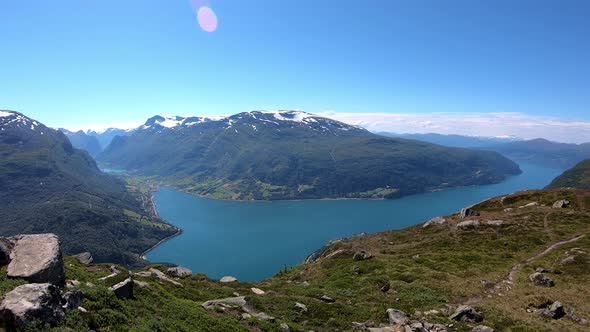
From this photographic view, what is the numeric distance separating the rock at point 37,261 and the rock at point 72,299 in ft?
11.2

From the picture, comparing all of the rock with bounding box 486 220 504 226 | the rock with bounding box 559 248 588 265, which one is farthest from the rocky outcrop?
the rock with bounding box 486 220 504 226

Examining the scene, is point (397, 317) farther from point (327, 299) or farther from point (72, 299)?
point (72, 299)

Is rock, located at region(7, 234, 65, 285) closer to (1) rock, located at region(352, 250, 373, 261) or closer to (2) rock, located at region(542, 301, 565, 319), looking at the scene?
(2) rock, located at region(542, 301, 565, 319)

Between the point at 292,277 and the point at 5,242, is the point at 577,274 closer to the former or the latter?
the point at 292,277

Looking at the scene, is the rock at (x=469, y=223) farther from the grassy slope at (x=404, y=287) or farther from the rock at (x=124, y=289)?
the rock at (x=124, y=289)

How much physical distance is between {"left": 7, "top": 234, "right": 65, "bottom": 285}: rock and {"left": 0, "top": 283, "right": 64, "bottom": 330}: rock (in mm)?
3827

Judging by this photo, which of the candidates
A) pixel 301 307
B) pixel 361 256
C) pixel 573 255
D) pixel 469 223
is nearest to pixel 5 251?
pixel 301 307

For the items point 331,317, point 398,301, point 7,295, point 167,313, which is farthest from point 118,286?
point 398,301

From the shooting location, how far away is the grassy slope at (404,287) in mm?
23672

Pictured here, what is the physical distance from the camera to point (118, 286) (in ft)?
74.8

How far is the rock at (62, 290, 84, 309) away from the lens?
17.4 meters

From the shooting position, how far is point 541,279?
38.1 metres

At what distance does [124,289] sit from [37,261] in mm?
5595

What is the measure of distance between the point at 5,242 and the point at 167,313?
13012 mm
